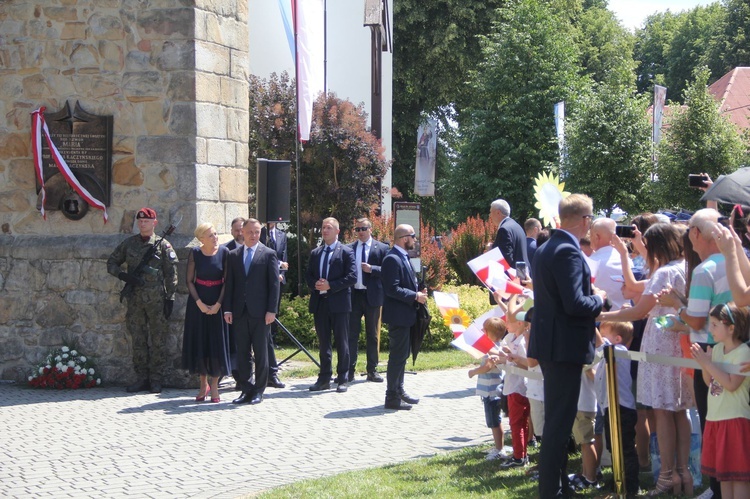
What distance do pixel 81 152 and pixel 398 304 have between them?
4.64 metres

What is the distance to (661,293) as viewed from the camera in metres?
5.90

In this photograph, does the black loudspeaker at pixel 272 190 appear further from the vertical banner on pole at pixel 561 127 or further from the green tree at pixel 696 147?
the vertical banner on pole at pixel 561 127

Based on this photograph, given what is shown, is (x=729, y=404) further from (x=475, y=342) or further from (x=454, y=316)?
(x=454, y=316)

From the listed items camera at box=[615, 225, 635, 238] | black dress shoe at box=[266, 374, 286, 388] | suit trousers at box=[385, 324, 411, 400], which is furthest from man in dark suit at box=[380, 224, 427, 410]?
camera at box=[615, 225, 635, 238]

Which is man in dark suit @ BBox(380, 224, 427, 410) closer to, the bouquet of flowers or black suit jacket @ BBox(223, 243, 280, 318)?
black suit jacket @ BBox(223, 243, 280, 318)

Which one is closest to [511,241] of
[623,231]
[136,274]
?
[623,231]

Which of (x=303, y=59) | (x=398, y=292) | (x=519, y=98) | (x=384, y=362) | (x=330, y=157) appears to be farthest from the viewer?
(x=519, y=98)

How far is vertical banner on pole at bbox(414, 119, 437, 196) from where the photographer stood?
32.6m

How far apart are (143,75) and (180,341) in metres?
3.34

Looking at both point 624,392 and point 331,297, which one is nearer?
point 624,392

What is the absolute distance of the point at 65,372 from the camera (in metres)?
11.1

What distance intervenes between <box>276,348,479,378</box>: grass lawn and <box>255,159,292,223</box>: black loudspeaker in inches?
82.0

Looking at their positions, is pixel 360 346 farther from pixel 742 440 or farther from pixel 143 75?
pixel 742 440

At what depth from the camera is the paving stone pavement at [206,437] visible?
23.2 ft
